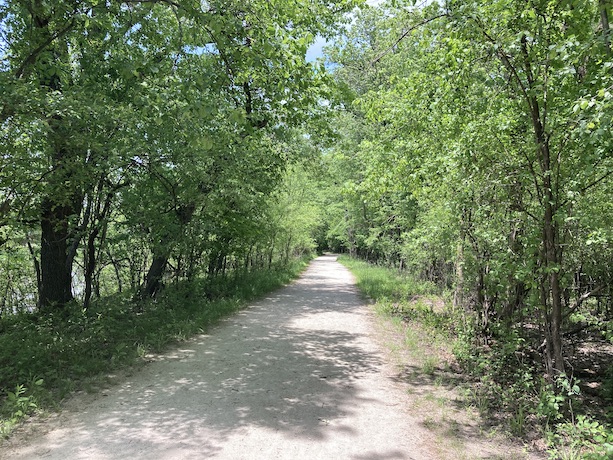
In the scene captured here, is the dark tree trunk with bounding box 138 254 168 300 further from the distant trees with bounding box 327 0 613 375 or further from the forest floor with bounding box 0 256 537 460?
the distant trees with bounding box 327 0 613 375

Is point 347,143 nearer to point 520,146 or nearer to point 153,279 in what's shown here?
point 520,146

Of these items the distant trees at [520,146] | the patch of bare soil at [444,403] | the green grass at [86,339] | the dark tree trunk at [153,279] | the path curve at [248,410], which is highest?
the distant trees at [520,146]

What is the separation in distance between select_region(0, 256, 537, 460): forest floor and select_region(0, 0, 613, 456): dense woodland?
4.61 ft

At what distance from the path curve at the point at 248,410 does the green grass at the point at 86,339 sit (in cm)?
47

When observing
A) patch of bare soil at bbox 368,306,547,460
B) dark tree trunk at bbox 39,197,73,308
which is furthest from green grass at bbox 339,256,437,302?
dark tree trunk at bbox 39,197,73,308

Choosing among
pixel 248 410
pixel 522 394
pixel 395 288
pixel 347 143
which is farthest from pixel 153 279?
pixel 522 394

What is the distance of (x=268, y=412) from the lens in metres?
4.52

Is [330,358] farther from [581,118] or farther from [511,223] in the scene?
[581,118]

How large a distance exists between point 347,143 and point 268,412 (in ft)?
22.5

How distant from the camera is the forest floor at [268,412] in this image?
3713 millimetres

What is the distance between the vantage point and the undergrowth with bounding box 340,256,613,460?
3.80 m

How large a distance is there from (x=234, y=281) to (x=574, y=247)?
10.9 metres

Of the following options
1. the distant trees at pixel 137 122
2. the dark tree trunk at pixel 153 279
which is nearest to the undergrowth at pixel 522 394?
the distant trees at pixel 137 122

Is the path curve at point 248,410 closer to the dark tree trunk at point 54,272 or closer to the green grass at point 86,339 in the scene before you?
the green grass at point 86,339
